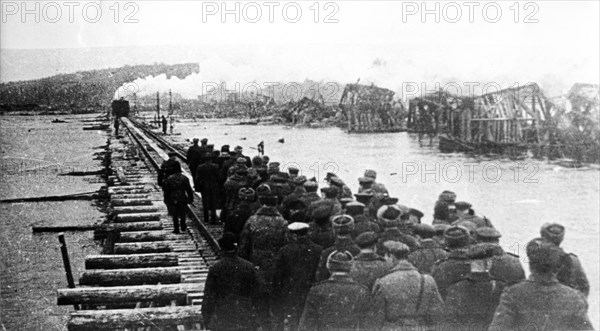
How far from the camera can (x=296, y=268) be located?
586 cm

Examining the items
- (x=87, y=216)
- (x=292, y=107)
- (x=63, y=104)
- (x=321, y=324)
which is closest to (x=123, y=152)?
(x=87, y=216)

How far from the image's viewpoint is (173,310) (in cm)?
696

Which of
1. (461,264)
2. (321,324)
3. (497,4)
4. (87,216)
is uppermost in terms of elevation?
(497,4)

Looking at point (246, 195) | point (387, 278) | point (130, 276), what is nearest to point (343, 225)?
point (387, 278)

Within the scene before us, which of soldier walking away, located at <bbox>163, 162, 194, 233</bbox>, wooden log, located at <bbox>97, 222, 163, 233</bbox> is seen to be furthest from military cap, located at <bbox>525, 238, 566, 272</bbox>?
wooden log, located at <bbox>97, 222, 163, 233</bbox>

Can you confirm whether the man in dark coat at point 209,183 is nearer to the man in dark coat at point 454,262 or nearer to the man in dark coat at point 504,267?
the man in dark coat at point 454,262

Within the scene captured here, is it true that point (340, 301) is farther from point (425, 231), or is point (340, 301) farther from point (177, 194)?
point (177, 194)

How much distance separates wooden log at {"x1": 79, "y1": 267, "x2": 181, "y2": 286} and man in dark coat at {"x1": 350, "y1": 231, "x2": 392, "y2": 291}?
13.4ft

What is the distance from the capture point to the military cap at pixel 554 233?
17.0 feet

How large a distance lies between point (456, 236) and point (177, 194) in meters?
6.98

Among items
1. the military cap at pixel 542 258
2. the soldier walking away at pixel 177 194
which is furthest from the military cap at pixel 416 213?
the soldier walking away at pixel 177 194

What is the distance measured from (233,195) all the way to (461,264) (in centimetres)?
543

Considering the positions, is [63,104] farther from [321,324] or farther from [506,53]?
[321,324]

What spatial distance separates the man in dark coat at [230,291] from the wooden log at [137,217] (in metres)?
7.50
